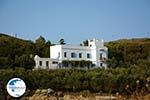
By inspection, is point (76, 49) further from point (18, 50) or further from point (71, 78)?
point (71, 78)

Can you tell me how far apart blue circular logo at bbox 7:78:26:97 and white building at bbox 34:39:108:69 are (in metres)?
25.1

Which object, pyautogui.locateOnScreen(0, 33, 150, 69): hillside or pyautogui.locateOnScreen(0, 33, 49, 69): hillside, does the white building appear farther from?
pyautogui.locateOnScreen(0, 33, 49, 69): hillside

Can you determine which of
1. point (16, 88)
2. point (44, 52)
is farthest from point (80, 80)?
point (16, 88)

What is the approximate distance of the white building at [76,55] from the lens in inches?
1220

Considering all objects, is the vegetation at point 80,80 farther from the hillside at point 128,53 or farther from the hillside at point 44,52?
the hillside at point 128,53

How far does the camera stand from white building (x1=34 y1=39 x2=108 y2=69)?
30984mm

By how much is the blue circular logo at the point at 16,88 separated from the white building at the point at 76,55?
25.1 m

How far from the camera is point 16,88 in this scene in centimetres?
512

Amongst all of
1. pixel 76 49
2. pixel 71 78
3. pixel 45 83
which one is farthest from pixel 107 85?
pixel 76 49

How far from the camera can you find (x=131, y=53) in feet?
122

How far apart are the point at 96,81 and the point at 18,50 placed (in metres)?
11.9

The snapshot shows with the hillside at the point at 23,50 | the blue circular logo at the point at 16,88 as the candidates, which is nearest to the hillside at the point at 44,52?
the hillside at the point at 23,50

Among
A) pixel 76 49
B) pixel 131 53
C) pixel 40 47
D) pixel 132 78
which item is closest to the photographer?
pixel 132 78

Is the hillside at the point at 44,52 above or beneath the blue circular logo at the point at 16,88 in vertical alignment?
above
